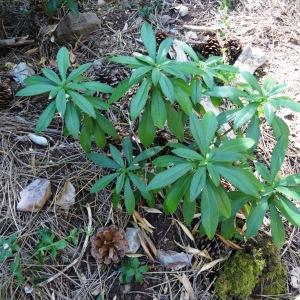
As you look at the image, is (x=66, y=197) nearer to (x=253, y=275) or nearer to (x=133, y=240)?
(x=133, y=240)

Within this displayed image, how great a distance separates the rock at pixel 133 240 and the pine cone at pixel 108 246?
0.11 ft

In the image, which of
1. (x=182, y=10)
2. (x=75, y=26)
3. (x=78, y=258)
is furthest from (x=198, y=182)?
(x=182, y=10)

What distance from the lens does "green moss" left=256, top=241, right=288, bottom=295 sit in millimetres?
1667

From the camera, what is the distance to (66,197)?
167 cm

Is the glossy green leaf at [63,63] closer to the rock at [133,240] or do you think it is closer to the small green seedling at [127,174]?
the small green seedling at [127,174]

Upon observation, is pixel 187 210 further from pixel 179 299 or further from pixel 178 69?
pixel 178 69

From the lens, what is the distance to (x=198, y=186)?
4.28 ft

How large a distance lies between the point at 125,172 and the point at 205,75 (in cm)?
43

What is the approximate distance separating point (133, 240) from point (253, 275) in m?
0.45

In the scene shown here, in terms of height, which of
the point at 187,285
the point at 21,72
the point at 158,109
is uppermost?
the point at 158,109

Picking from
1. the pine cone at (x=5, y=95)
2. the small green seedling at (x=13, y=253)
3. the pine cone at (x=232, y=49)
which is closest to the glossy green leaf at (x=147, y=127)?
the small green seedling at (x=13, y=253)

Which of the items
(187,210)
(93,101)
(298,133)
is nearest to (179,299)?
(187,210)

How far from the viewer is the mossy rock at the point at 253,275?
1619 millimetres

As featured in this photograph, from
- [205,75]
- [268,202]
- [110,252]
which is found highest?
[205,75]
